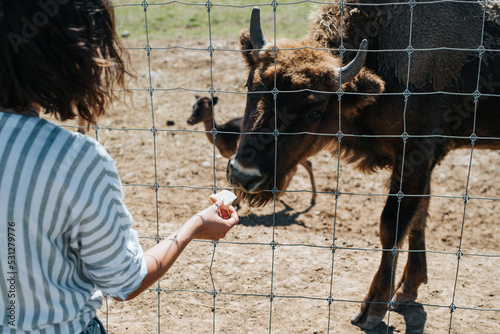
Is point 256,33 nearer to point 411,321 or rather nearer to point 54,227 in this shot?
point 411,321

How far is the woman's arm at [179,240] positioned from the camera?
183cm

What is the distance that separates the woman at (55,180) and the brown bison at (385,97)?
6.70 feet

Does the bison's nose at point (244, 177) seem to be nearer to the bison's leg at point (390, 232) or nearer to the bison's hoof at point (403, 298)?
the bison's leg at point (390, 232)

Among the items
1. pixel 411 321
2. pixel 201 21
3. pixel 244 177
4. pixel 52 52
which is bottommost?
pixel 411 321

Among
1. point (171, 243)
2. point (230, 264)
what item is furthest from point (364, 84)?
point (171, 243)

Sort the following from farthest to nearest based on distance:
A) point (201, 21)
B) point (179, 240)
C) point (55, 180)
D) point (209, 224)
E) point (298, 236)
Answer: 1. point (201, 21)
2. point (298, 236)
3. point (209, 224)
4. point (179, 240)
5. point (55, 180)

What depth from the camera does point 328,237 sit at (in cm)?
539

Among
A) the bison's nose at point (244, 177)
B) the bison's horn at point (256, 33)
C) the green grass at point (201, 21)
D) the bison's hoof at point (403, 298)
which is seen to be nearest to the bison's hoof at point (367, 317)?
the bison's hoof at point (403, 298)

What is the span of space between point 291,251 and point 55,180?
363cm

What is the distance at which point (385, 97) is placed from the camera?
4059mm

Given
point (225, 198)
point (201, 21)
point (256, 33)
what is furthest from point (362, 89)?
point (201, 21)

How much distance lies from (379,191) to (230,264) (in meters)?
3.07

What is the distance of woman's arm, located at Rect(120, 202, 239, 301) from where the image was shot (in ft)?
6.01

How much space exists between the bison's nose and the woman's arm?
1312 millimetres
